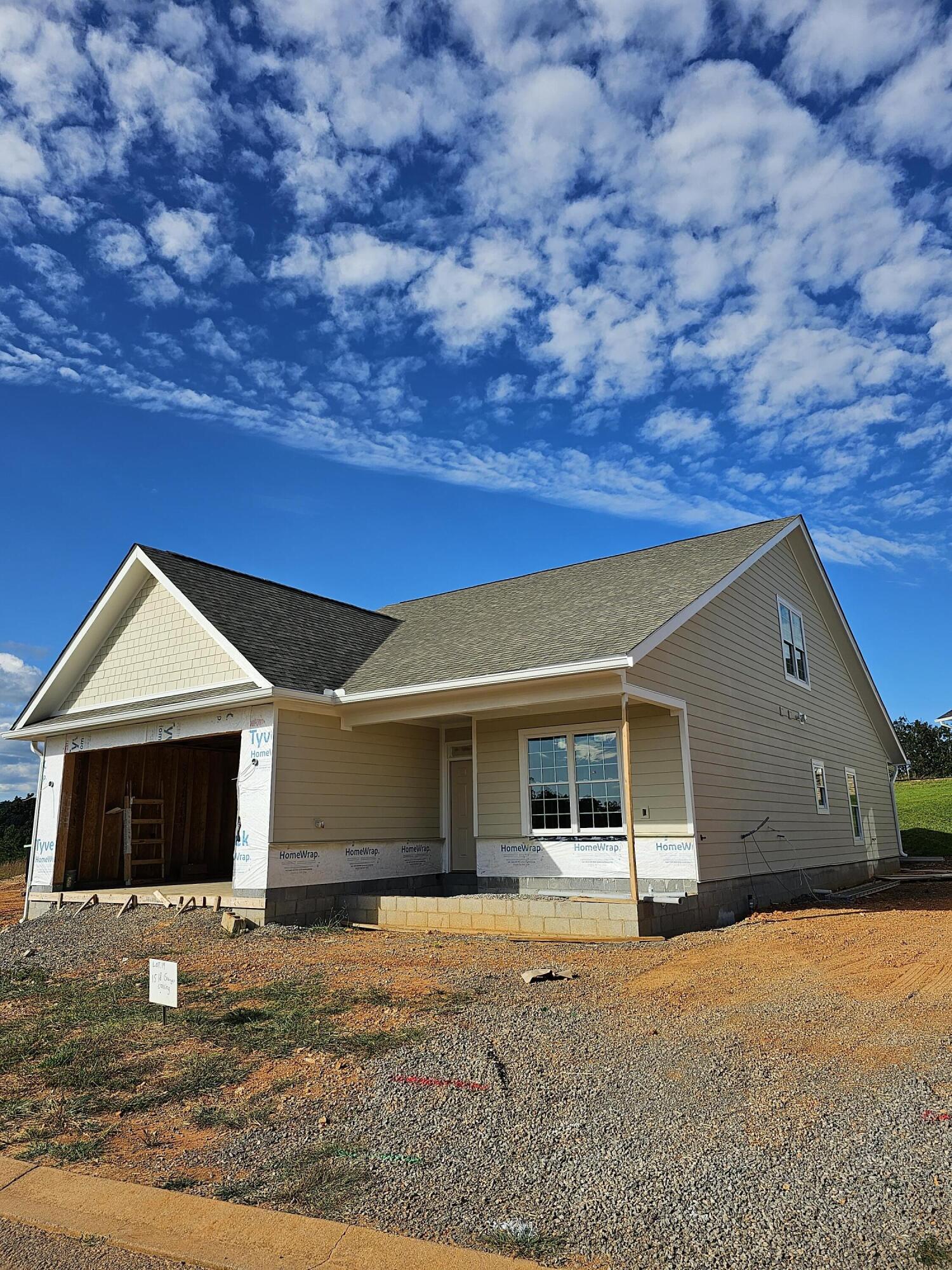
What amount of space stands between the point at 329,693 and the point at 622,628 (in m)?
4.55

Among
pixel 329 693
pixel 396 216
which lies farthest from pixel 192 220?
pixel 329 693

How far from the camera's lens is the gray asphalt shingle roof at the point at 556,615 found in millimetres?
12000

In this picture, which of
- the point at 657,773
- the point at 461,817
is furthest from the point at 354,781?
the point at 657,773

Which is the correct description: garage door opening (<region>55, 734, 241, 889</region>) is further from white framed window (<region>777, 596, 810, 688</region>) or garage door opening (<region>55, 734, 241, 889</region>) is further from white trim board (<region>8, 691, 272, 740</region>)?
white framed window (<region>777, 596, 810, 688</region>)

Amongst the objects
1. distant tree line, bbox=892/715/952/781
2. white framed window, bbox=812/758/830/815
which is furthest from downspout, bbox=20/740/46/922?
distant tree line, bbox=892/715/952/781

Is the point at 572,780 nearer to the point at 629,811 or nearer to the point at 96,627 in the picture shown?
the point at 629,811

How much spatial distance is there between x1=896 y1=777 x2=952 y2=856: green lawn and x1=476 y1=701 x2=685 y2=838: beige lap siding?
18.8m

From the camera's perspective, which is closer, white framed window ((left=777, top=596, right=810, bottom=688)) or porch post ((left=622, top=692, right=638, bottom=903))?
porch post ((left=622, top=692, right=638, bottom=903))

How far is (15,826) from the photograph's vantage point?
29062 millimetres

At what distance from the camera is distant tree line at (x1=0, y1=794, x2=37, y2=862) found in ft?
89.5

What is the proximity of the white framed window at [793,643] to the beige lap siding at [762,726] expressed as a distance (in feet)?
0.71

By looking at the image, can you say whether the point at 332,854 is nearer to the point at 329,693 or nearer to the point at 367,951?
the point at 329,693

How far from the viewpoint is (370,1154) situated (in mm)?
4199

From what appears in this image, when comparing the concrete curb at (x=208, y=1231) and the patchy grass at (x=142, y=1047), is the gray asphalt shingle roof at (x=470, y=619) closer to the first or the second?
the patchy grass at (x=142, y=1047)
